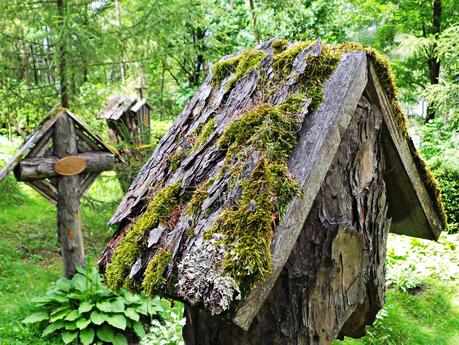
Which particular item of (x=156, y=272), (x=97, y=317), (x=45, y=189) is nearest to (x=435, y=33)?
(x=45, y=189)

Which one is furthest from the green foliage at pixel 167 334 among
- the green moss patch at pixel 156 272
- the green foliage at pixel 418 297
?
the green moss patch at pixel 156 272

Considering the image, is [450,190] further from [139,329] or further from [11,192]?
[11,192]

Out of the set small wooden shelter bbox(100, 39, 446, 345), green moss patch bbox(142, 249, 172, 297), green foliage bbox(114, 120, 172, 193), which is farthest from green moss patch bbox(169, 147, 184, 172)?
green foliage bbox(114, 120, 172, 193)

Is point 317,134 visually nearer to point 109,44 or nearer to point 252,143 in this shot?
point 252,143

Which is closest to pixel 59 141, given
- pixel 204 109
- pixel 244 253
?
pixel 204 109

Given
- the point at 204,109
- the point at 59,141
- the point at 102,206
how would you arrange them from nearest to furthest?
1. the point at 204,109
2. the point at 59,141
3. the point at 102,206

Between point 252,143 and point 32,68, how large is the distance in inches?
249

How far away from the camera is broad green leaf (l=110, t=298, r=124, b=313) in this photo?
14.9ft

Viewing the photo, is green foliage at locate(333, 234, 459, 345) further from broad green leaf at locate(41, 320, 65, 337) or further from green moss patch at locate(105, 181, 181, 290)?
green moss patch at locate(105, 181, 181, 290)

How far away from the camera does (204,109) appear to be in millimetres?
1868

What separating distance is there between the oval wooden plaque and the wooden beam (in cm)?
4

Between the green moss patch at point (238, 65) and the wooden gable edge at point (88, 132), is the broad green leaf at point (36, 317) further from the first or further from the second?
the green moss patch at point (238, 65)

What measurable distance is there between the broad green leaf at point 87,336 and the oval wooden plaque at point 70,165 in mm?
1644

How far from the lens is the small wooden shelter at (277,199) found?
1.19 m
